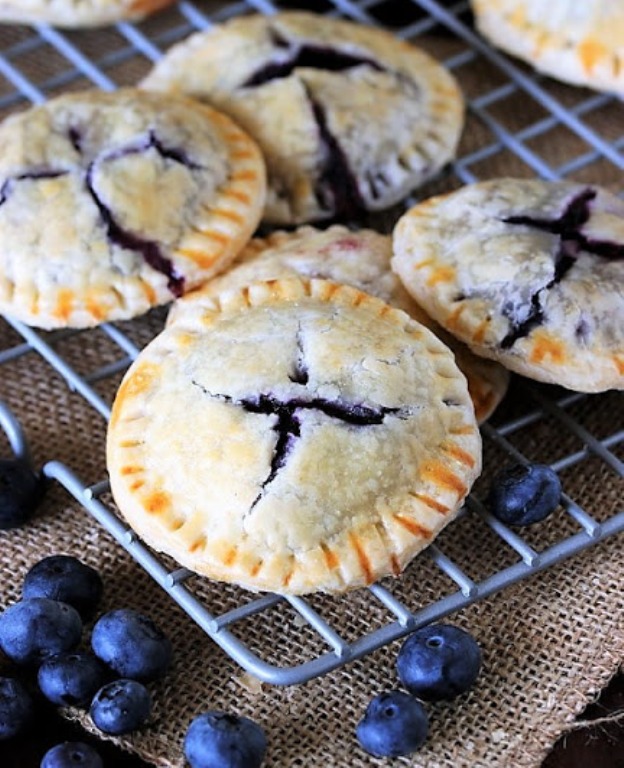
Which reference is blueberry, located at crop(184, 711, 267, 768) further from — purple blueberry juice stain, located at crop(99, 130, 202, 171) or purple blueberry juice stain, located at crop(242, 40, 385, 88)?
purple blueberry juice stain, located at crop(242, 40, 385, 88)

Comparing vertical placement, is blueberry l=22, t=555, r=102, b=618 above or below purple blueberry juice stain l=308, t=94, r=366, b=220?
below

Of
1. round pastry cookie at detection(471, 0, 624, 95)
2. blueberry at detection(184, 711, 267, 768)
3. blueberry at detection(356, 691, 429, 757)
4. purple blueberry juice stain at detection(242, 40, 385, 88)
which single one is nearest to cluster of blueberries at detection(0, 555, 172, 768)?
blueberry at detection(184, 711, 267, 768)

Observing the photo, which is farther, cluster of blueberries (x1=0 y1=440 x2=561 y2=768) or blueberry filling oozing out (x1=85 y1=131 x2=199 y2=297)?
blueberry filling oozing out (x1=85 y1=131 x2=199 y2=297)

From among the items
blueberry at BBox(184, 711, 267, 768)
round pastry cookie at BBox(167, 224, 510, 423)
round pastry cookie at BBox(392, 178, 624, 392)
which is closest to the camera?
blueberry at BBox(184, 711, 267, 768)

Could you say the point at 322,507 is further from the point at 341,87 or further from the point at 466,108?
the point at 466,108

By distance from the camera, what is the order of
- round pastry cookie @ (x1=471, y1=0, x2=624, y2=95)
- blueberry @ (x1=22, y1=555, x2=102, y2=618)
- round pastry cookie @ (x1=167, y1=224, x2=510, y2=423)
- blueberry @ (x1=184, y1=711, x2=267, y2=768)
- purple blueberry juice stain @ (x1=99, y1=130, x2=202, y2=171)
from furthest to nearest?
round pastry cookie @ (x1=471, y1=0, x2=624, y2=95)
purple blueberry juice stain @ (x1=99, y1=130, x2=202, y2=171)
round pastry cookie @ (x1=167, y1=224, x2=510, y2=423)
blueberry @ (x1=22, y1=555, x2=102, y2=618)
blueberry @ (x1=184, y1=711, x2=267, y2=768)

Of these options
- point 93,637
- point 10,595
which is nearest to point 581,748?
point 93,637
